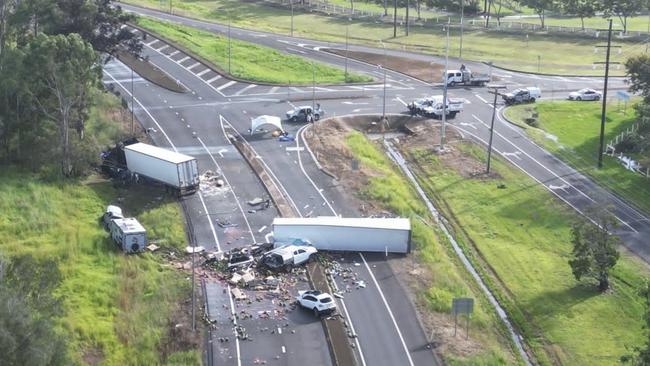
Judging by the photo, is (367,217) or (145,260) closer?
(145,260)

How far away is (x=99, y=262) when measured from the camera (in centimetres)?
6166

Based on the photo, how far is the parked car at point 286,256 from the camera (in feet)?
202

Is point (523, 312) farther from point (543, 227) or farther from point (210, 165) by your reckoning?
point (210, 165)

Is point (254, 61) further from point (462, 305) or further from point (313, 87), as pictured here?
point (462, 305)

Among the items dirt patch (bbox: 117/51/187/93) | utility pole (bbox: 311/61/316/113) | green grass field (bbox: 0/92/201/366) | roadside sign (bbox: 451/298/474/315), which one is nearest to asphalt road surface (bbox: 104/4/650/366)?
utility pole (bbox: 311/61/316/113)

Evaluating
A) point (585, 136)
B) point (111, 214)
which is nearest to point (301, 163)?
point (111, 214)

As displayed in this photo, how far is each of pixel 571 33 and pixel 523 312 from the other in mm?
97757

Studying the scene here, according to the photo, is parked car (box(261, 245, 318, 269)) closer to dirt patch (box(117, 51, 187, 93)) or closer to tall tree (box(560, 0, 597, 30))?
dirt patch (box(117, 51, 187, 93))

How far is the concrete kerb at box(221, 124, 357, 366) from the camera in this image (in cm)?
5181

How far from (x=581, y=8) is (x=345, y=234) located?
10661cm

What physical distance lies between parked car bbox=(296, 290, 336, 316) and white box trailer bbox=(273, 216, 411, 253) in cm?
781

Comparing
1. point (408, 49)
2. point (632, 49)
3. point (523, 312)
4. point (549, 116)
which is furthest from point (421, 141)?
point (632, 49)

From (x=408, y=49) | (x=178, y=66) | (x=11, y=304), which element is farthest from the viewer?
(x=408, y=49)

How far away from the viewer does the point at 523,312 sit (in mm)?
61000
